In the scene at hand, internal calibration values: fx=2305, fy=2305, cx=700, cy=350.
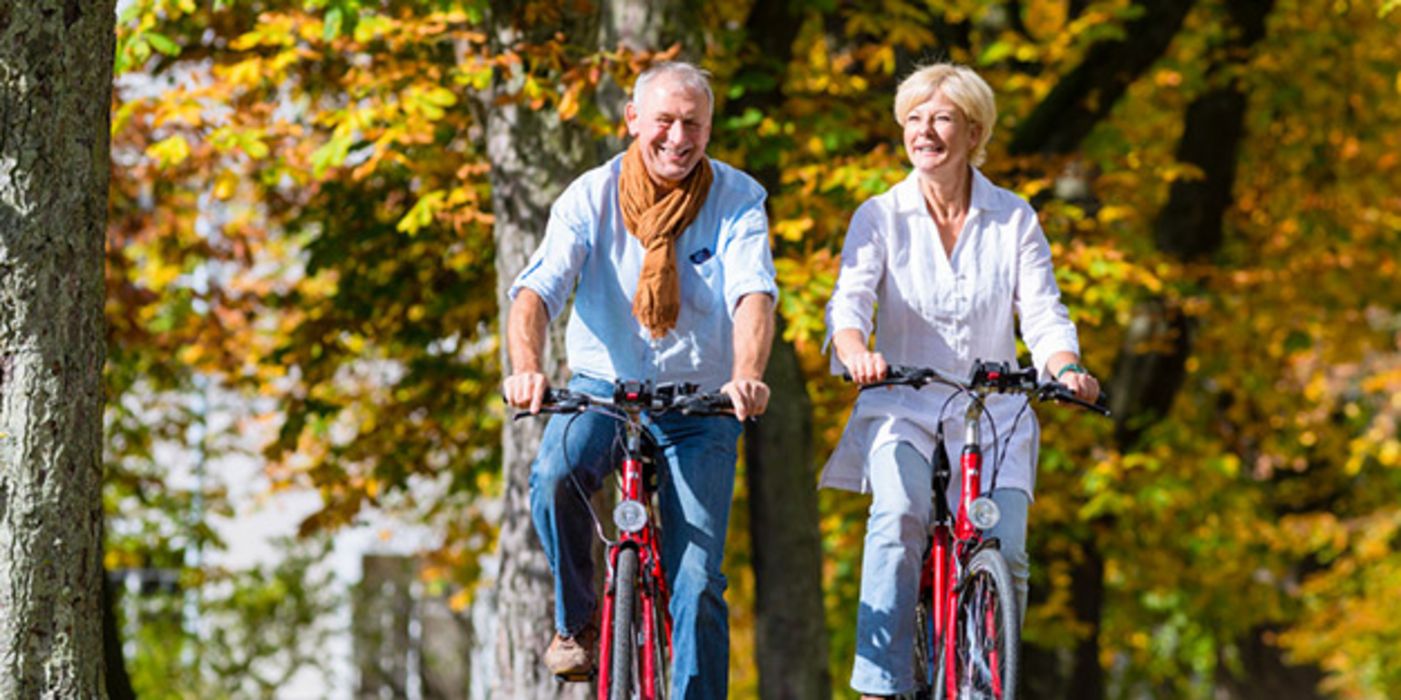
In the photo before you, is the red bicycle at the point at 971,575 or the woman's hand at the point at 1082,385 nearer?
the red bicycle at the point at 971,575

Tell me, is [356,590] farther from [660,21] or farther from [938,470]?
[938,470]

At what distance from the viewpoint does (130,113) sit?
11.6 metres

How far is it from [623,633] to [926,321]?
4.45 feet

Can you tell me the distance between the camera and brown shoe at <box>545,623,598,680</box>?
627cm

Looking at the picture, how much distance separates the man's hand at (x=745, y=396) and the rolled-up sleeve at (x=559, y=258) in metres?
0.63

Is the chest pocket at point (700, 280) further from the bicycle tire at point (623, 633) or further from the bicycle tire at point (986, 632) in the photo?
the bicycle tire at point (986, 632)

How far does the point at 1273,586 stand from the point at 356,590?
9.32 m

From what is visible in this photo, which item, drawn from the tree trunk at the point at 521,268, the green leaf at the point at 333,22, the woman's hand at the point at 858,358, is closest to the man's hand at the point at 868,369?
the woman's hand at the point at 858,358

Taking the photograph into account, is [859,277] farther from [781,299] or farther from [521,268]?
[781,299]

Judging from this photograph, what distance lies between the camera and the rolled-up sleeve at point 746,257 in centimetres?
609

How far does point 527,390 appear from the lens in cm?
569

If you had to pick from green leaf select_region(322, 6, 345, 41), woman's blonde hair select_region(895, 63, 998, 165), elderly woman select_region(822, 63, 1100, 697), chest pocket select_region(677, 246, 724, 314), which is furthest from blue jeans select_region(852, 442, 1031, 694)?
green leaf select_region(322, 6, 345, 41)

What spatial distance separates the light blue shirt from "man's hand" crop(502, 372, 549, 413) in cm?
47

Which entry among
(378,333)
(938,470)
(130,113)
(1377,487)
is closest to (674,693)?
(938,470)
